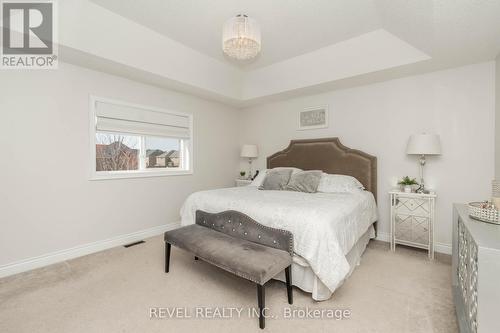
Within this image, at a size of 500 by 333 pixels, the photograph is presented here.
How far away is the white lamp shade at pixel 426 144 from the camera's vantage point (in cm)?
281

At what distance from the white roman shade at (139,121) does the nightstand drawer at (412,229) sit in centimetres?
335

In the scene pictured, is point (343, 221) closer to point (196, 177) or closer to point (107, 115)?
point (196, 177)

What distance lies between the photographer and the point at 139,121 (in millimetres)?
3414

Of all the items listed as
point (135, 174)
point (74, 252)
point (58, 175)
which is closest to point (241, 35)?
point (135, 174)

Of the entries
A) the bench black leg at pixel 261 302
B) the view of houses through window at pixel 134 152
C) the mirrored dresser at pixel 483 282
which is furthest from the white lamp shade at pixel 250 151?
the mirrored dresser at pixel 483 282

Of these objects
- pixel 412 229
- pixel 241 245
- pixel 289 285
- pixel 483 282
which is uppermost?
pixel 483 282

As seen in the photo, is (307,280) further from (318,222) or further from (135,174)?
(135,174)

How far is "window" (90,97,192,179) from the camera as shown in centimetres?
309

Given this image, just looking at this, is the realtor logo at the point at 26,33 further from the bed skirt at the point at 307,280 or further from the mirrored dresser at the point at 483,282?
the mirrored dresser at the point at 483,282

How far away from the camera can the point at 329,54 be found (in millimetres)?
3332

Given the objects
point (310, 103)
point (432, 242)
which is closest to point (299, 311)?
point (432, 242)

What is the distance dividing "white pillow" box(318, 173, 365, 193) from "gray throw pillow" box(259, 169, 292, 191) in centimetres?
47

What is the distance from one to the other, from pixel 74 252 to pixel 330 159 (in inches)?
143

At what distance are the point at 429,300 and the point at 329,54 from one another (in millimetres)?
3004
